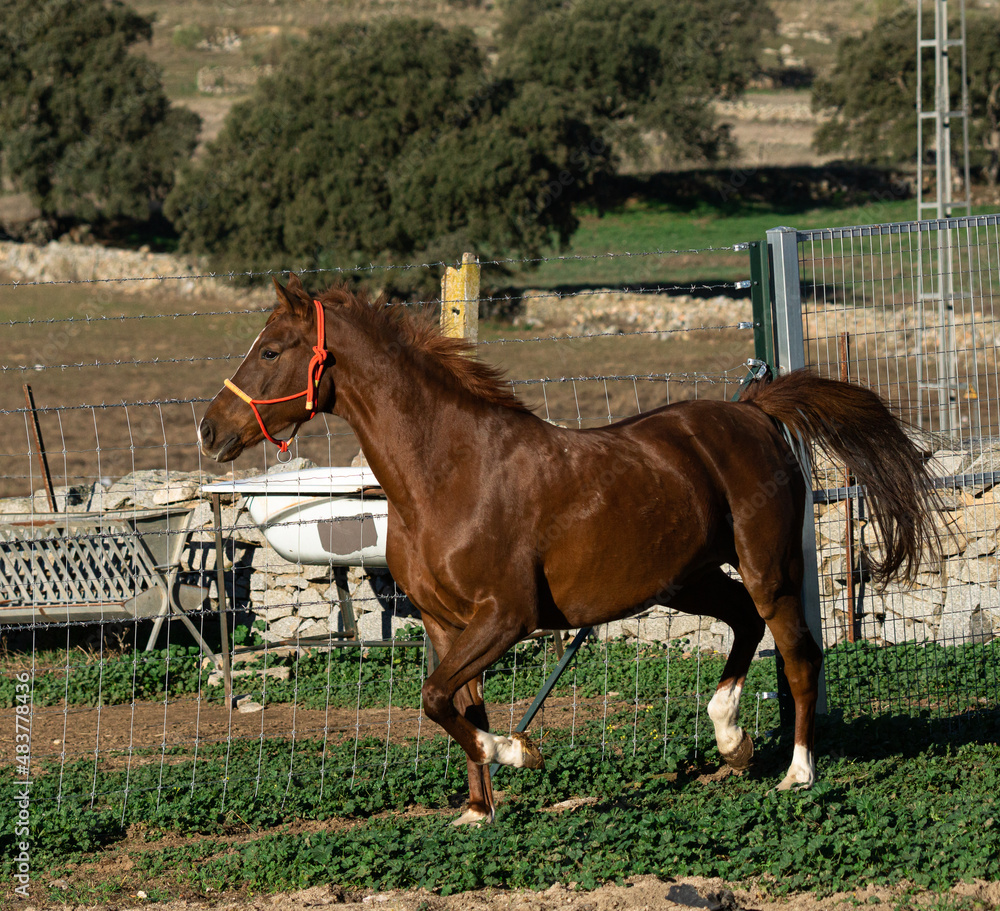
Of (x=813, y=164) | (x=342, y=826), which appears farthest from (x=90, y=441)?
(x=813, y=164)

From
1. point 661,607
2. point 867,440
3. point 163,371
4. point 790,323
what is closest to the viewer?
point 867,440

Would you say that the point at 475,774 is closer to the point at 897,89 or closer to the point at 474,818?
the point at 474,818

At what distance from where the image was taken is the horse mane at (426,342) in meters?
4.51

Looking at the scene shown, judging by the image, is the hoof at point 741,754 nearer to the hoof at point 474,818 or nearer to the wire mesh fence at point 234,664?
the wire mesh fence at point 234,664

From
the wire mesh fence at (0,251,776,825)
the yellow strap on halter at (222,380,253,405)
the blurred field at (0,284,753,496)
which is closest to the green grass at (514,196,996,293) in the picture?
the blurred field at (0,284,753,496)

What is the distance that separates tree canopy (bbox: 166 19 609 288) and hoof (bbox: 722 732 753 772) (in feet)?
82.8

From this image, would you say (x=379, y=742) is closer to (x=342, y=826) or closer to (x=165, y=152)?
(x=342, y=826)

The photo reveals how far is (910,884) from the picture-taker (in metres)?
3.86

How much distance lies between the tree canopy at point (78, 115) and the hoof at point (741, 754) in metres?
38.4

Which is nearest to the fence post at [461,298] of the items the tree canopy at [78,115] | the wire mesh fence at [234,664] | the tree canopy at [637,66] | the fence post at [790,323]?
the wire mesh fence at [234,664]

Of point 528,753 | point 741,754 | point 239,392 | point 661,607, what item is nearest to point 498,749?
point 528,753

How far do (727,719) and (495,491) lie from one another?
1639 millimetres

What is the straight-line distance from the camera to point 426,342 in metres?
4.59

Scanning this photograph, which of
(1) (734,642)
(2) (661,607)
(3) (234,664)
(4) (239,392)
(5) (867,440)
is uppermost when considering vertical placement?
(4) (239,392)
